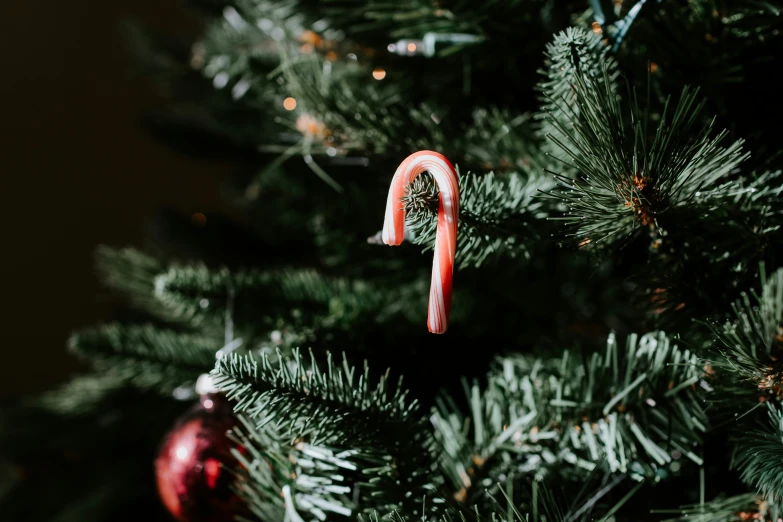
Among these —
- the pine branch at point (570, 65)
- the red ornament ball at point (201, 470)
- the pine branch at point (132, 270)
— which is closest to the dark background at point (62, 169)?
the pine branch at point (132, 270)

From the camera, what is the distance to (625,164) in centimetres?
21

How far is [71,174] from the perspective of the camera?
99 centimetres

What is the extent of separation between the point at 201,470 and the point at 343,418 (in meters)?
0.12

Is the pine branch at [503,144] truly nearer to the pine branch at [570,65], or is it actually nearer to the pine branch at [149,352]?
the pine branch at [570,65]

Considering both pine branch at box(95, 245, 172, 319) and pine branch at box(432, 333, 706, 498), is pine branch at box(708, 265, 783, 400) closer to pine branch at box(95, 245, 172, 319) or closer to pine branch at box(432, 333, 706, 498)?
pine branch at box(432, 333, 706, 498)

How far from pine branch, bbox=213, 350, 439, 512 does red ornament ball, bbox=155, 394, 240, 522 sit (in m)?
0.07

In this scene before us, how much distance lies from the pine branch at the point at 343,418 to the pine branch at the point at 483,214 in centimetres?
7

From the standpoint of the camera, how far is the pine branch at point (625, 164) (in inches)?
8.3

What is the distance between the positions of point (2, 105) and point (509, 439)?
1022mm

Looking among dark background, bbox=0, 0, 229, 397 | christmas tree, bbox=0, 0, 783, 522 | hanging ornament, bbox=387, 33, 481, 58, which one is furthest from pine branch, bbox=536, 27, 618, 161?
dark background, bbox=0, 0, 229, 397

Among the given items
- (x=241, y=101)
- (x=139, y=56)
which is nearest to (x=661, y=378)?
(x=241, y=101)

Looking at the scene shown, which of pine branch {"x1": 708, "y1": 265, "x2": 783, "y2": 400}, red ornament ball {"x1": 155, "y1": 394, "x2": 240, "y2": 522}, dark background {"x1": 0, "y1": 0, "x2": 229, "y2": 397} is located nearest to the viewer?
pine branch {"x1": 708, "y1": 265, "x2": 783, "y2": 400}

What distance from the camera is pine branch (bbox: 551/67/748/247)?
→ 21 centimetres

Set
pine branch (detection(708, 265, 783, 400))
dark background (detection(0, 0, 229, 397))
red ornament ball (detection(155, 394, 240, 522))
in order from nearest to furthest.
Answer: pine branch (detection(708, 265, 783, 400)) → red ornament ball (detection(155, 394, 240, 522)) → dark background (detection(0, 0, 229, 397))
